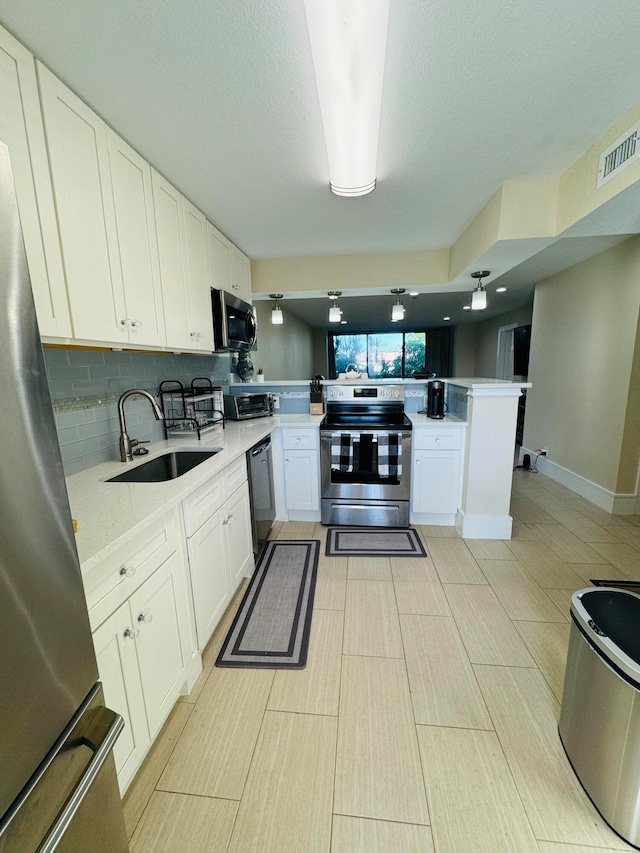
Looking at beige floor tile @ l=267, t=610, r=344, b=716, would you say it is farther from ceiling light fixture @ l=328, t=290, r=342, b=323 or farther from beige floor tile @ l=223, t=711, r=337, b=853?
ceiling light fixture @ l=328, t=290, r=342, b=323

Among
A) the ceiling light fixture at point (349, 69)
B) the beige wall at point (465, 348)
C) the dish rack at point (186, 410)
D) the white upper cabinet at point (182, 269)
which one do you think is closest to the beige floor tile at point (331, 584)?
the dish rack at point (186, 410)

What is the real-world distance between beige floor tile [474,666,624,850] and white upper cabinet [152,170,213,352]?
2332mm

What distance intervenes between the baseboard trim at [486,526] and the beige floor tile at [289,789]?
184 cm

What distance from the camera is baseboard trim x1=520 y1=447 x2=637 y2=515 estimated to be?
3.04 meters

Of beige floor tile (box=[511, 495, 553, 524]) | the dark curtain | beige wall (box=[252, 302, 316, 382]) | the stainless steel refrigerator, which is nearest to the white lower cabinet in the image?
the stainless steel refrigerator

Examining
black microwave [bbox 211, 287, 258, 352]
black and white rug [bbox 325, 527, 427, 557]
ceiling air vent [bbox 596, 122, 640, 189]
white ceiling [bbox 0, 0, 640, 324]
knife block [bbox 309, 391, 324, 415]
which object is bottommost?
black and white rug [bbox 325, 527, 427, 557]

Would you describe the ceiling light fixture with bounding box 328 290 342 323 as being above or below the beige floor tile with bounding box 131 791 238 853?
above

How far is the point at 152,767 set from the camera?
121 cm

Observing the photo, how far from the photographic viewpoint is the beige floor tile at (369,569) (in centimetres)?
225

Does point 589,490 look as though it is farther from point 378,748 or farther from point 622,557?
point 378,748

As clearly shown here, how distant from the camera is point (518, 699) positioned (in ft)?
4.64

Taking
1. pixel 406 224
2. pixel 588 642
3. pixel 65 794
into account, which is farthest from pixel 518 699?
pixel 406 224

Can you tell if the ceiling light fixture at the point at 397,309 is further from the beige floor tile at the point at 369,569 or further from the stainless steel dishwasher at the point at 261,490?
the beige floor tile at the point at 369,569

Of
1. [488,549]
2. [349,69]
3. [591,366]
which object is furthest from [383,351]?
[349,69]
